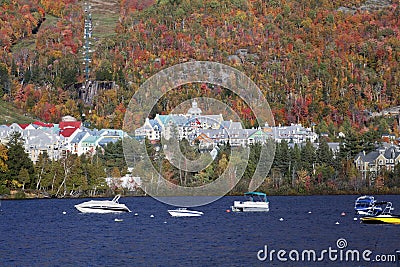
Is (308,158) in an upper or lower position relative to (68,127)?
A: lower

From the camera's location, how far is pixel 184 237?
7269cm

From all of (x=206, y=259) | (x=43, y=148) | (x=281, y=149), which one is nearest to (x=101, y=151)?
(x=43, y=148)

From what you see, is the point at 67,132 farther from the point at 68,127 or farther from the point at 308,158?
the point at 308,158

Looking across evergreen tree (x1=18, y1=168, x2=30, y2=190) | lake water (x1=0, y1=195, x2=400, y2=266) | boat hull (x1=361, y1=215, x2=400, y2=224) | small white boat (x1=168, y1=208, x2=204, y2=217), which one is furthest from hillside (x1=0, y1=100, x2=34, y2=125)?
boat hull (x1=361, y1=215, x2=400, y2=224)

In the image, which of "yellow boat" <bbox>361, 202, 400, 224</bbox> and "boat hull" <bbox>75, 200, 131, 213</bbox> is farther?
"boat hull" <bbox>75, 200, 131, 213</bbox>

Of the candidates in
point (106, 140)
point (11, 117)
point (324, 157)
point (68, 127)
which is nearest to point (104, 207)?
point (324, 157)

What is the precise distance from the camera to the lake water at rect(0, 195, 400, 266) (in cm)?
5953

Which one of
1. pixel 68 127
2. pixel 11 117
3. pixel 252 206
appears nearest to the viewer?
pixel 252 206

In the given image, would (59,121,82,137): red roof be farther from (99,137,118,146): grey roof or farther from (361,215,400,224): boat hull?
(361,215,400,224): boat hull

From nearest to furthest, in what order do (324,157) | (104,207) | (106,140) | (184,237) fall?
(184,237), (104,207), (324,157), (106,140)

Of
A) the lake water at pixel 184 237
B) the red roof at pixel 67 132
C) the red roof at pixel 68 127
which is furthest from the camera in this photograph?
the red roof at pixel 68 127

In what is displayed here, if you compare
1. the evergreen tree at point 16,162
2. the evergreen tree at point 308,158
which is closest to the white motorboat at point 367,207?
the evergreen tree at point 308,158

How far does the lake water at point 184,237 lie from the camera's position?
59.5 meters

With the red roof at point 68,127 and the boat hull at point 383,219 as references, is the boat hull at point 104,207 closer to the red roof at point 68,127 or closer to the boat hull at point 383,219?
the boat hull at point 383,219
